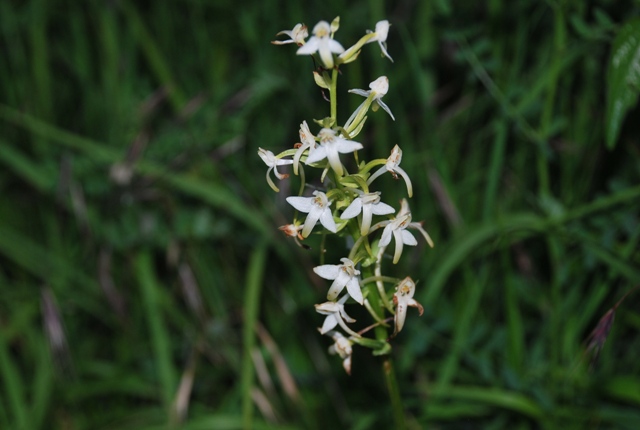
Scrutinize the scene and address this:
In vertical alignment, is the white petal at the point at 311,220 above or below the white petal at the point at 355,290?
above

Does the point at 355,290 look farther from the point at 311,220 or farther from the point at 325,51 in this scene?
the point at 325,51

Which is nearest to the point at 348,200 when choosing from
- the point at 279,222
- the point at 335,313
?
the point at 335,313

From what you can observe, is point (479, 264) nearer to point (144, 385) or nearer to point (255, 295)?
point (255, 295)

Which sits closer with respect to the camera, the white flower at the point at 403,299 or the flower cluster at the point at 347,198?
the flower cluster at the point at 347,198

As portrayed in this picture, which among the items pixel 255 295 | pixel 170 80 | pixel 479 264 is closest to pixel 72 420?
pixel 255 295

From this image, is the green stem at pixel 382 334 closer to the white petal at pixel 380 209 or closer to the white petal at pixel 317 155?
the white petal at pixel 380 209

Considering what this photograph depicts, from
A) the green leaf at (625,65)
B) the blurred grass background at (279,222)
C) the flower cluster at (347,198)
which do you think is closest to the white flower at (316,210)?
the flower cluster at (347,198)
